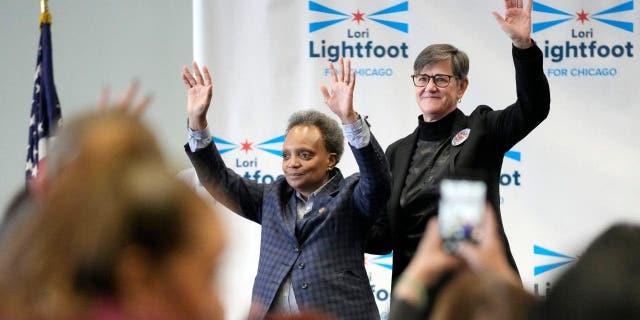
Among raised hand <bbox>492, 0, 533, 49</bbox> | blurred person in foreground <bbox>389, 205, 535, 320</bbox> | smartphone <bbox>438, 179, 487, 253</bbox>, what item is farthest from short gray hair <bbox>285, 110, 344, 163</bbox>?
blurred person in foreground <bbox>389, 205, 535, 320</bbox>

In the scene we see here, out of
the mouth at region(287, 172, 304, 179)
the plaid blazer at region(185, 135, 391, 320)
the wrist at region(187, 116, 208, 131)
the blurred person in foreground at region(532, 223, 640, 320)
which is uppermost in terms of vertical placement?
the wrist at region(187, 116, 208, 131)

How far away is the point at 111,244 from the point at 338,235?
236 cm

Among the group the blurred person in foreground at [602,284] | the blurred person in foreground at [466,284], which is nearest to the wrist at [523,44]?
the blurred person in foreground at [466,284]

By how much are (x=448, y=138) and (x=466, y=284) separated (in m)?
2.41

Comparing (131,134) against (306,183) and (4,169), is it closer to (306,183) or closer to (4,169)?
(306,183)

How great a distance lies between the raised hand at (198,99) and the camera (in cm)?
327

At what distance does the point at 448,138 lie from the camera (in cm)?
321

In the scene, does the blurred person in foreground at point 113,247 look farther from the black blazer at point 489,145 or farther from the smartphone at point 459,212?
the black blazer at point 489,145

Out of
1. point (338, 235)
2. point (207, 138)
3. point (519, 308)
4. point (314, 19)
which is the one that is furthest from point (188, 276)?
point (314, 19)

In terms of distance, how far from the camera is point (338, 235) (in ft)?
10.0

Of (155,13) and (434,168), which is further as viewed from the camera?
(155,13)

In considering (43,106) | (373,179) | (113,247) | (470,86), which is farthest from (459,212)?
(470,86)

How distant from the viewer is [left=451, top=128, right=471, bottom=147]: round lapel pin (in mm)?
3120

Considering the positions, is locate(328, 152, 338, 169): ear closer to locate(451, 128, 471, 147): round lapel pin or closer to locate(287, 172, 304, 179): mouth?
locate(287, 172, 304, 179): mouth
